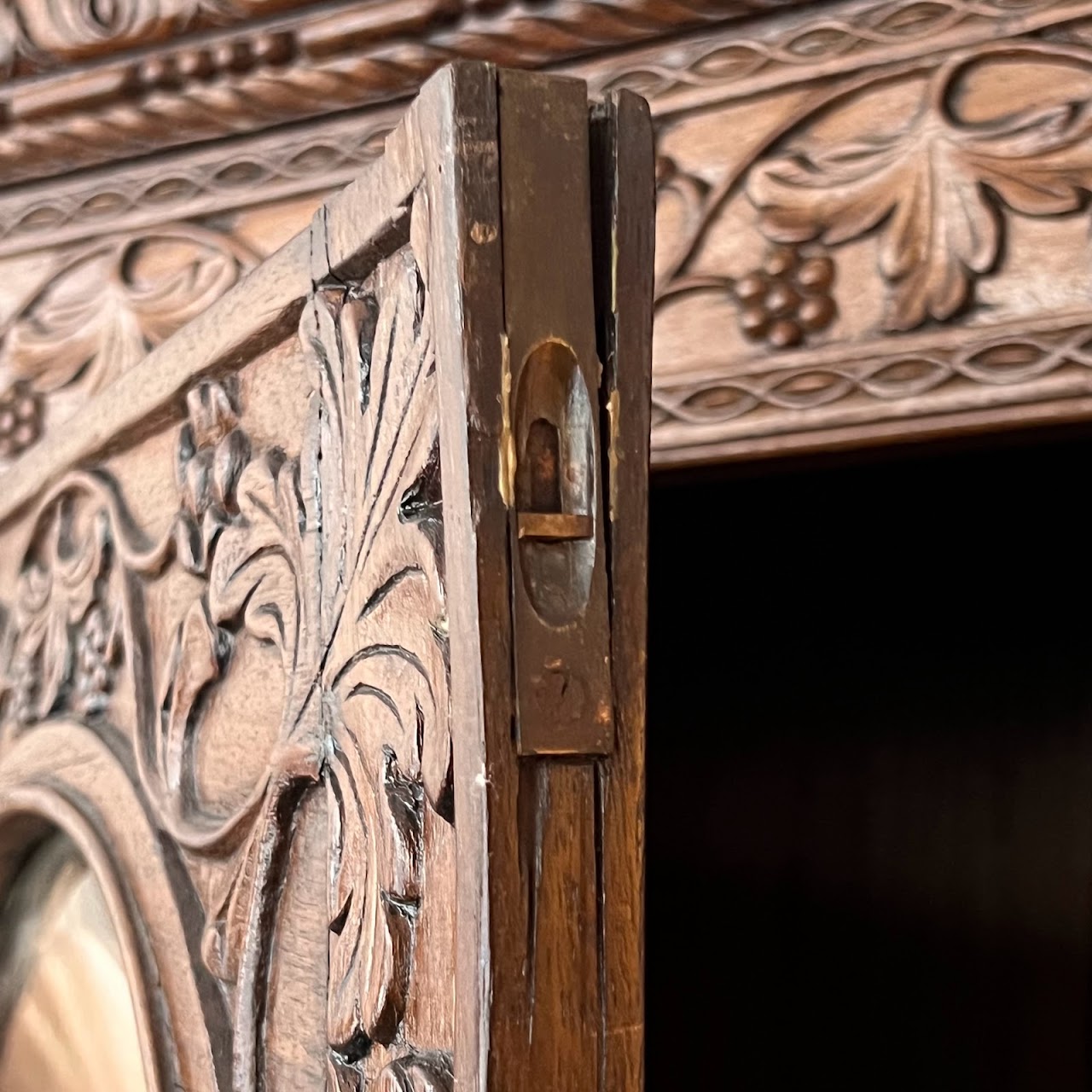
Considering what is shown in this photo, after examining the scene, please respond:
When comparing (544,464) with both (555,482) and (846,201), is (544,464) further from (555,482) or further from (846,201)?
(846,201)

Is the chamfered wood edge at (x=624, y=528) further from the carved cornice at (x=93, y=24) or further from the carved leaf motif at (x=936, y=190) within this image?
the carved cornice at (x=93, y=24)

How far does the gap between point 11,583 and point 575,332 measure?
390 mm

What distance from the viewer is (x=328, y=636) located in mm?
370

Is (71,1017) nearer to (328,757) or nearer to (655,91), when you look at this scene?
(328,757)

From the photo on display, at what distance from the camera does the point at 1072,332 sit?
0.50 m

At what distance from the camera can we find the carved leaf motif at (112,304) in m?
0.73

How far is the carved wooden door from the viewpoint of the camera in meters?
0.27

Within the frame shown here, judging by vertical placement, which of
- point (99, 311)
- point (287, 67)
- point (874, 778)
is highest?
point (287, 67)

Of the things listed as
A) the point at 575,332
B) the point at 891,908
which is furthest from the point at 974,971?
the point at 575,332

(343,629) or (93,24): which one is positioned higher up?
(93,24)

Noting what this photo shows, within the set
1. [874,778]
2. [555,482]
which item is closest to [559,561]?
[555,482]

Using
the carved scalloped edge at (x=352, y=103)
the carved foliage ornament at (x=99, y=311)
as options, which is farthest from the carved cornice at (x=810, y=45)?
the carved foliage ornament at (x=99, y=311)

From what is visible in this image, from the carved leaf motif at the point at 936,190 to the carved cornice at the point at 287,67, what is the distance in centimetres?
8

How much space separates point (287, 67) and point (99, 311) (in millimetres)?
181
